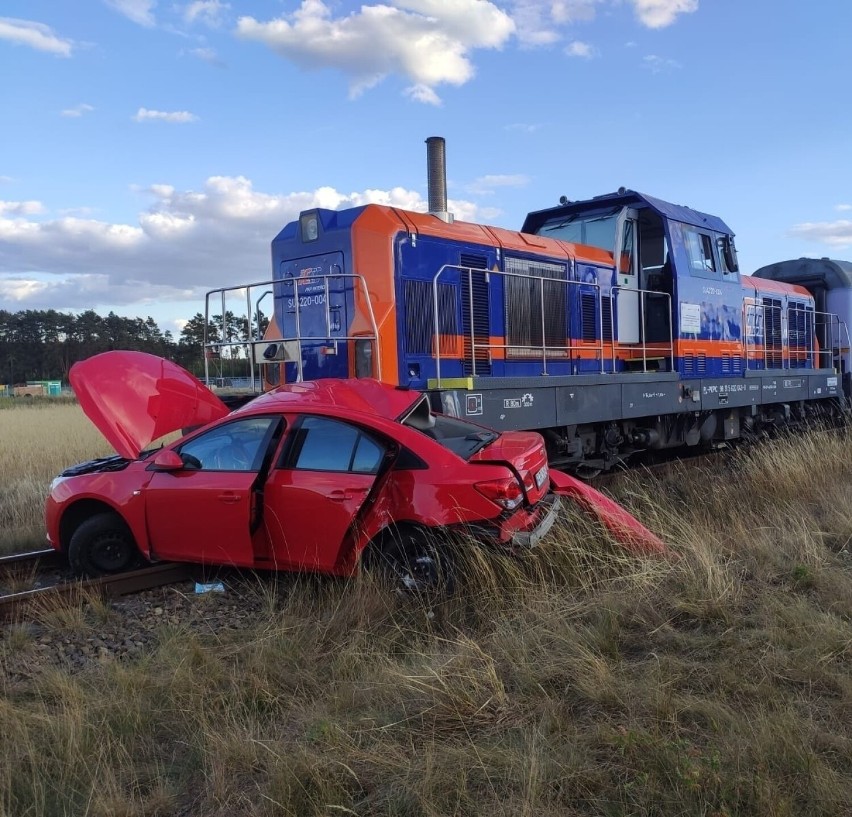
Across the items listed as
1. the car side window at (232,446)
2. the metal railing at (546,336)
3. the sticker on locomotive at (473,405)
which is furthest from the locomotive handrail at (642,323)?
the car side window at (232,446)

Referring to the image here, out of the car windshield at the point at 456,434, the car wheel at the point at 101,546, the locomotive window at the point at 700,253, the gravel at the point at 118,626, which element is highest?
the locomotive window at the point at 700,253

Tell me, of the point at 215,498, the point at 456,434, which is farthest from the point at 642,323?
the point at 215,498

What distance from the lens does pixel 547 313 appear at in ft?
31.8

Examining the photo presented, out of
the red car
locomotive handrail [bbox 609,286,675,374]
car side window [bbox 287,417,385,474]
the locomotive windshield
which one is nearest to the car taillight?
the red car

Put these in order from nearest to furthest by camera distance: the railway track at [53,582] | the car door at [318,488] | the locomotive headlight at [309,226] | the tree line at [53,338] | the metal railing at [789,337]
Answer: the car door at [318,488], the railway track at [53,582], the locomotive headlight at [309,226], the metal railing at [789,337], the tree line at [53,338]

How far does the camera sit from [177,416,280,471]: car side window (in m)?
5.73

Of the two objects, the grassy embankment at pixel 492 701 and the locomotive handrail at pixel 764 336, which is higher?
the locomotive handrail at pixel 764 336

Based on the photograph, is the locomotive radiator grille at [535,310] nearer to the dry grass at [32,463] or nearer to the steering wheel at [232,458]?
the steering wheel at [232,458]

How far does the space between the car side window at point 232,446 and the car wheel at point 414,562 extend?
4.01ft

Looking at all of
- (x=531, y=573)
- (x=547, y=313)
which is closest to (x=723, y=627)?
(x=531, y=573)

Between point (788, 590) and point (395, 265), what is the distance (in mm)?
4874

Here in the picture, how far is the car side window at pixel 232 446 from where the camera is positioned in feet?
18.8

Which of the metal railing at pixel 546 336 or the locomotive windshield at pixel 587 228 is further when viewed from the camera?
the locomotive windshield at pixel 587 228

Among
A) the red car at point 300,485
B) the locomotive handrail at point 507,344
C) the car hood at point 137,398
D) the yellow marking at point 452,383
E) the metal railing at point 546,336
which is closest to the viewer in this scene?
the red car at point 300,485
